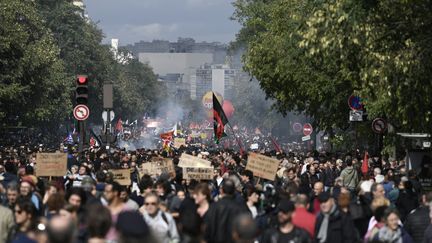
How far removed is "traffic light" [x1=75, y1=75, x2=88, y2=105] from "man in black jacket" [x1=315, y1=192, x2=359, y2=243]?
12.8 meters

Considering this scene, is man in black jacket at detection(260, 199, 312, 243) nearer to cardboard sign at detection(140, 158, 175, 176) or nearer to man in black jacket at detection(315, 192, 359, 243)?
man in black jacket at detection(315, 192, 359, 243)

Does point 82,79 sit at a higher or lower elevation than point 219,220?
higher

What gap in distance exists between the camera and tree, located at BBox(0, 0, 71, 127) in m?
60.4

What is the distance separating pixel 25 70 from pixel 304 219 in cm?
5075

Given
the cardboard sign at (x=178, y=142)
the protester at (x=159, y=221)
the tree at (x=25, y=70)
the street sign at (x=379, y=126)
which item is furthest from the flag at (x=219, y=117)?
the protester at (x=159, y=221)

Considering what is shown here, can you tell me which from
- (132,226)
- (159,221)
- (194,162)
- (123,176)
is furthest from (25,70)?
(132,226)

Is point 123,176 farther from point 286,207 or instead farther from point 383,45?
point 286,207

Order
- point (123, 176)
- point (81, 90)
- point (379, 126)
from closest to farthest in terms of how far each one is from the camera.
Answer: point (123, 176)
point (81, 90)
point (379, 126)

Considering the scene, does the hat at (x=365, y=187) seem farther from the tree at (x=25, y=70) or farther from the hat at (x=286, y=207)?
the tree at (x=25, y=70)

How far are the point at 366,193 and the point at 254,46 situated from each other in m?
37.2

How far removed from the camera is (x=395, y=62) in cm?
2289

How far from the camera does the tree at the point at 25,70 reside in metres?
60.4

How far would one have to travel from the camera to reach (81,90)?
28.0 metres

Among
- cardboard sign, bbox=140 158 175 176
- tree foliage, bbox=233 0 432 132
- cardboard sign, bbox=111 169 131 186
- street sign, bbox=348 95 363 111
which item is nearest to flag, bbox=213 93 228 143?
street sign, bbox=348 95 363 111
